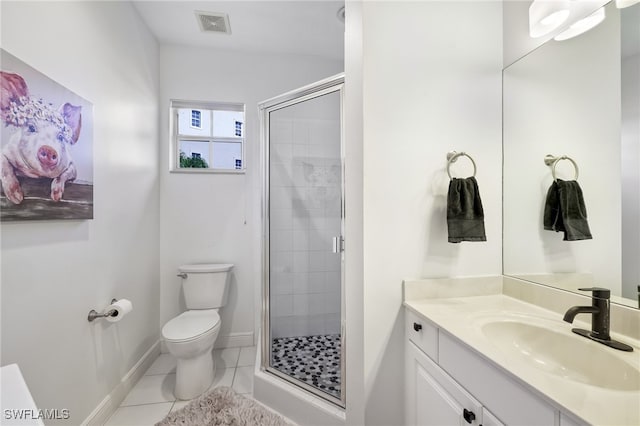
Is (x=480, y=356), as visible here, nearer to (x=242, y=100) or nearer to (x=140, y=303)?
(x=140, y=303)

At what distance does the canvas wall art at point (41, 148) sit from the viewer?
107cm

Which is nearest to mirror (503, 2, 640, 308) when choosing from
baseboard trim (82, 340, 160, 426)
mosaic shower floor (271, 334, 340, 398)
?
mosaic shower floor (271, 334, 340, 398)

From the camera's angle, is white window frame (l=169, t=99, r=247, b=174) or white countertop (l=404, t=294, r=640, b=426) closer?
white countertop (l=404, t=294, r=640, b=426)

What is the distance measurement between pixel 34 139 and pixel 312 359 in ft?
6.34

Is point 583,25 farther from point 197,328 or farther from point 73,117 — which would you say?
point 197,328

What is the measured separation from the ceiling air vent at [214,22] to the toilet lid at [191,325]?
2.33m

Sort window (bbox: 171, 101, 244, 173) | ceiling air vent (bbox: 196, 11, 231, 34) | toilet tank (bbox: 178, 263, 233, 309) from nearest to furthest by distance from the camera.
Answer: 1. ceiling air vent (bbox: 196, 11, 231, 34)
2. toilet tank (bbox: 178, 263, 233, 309)
3. window (bbox: 171, 101, 244, 173)

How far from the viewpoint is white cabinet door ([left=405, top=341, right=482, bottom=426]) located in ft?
2.95

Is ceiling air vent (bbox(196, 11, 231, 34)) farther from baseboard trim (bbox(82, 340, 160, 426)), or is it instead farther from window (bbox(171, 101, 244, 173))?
baseboard trim (bbox(82, 340, 160, 426))

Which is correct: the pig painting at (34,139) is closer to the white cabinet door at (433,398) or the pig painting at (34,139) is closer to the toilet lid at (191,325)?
the toilet lid at (191,325)

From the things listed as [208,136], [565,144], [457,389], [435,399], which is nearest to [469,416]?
[457,389]

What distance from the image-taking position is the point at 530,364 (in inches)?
32.6

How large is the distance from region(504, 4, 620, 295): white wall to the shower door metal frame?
867 mm

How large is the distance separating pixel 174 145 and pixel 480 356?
9.22 ft
